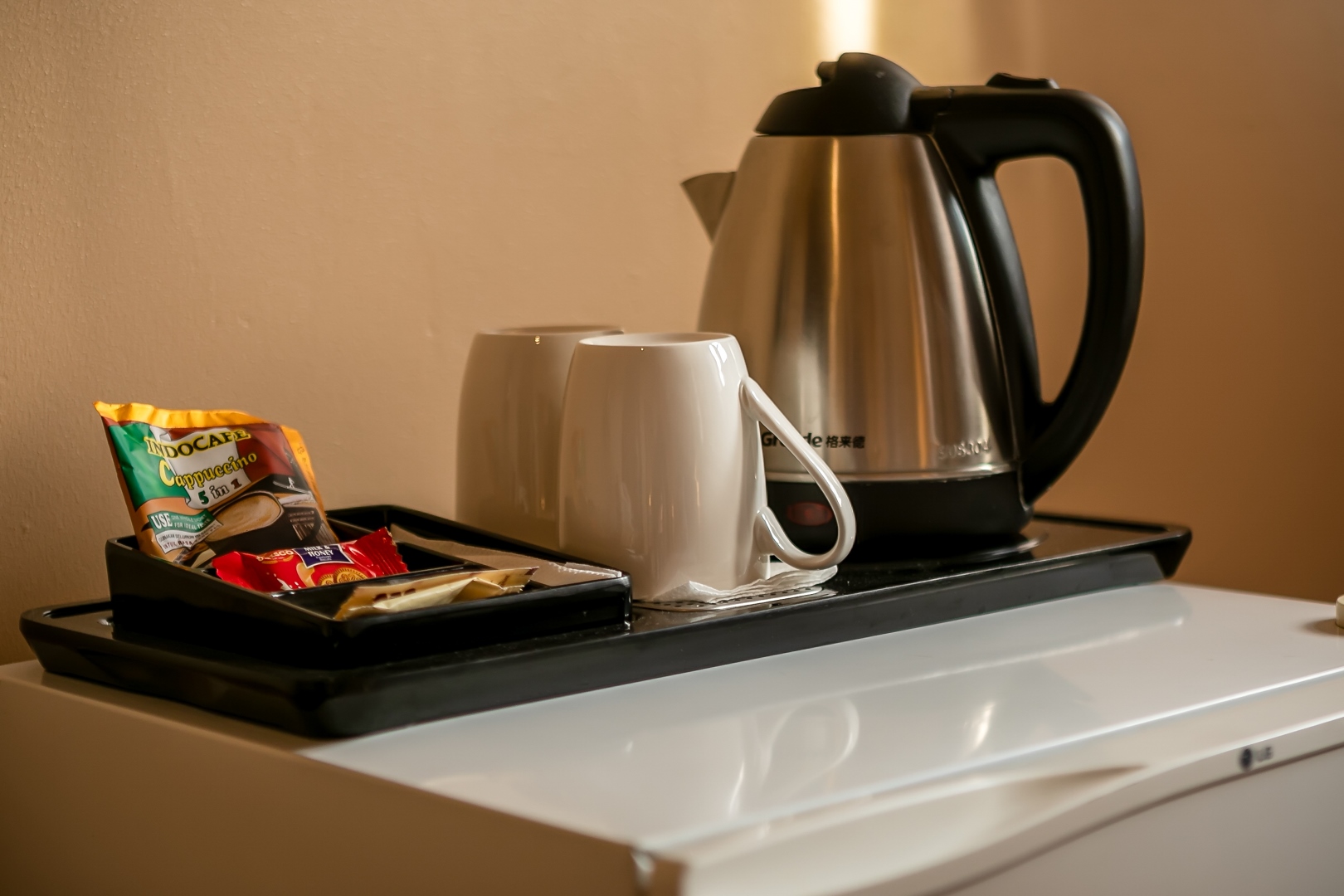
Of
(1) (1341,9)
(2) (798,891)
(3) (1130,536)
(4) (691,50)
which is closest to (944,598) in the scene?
(3) (1130,536)

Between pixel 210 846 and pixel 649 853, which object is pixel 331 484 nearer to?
pixel 210 846

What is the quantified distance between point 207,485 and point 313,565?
0.09 metres

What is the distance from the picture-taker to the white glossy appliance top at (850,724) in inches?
17.5

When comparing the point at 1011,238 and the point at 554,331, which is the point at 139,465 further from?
the point at 1011,238

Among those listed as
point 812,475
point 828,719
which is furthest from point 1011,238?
point 828,719

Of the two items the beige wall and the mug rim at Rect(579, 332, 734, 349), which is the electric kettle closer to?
the mug rim at Rect(579, 332, 734, 349)

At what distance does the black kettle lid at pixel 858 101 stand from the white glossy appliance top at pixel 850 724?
0.98ft

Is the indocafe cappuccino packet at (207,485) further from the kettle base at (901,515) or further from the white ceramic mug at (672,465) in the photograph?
the kettle base at (901,515)

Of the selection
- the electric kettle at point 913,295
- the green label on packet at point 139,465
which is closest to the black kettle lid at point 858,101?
the electric kettle at point 913,295

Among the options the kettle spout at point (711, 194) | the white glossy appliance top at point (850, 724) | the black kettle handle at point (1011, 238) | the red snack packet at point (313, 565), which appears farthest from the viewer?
the kettle spout at point (711, 194)

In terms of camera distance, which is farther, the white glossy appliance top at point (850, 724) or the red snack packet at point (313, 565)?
the red snack packet at point (313, 565)

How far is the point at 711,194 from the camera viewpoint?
2.75 ft

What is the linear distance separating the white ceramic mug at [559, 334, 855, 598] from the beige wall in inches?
11.7

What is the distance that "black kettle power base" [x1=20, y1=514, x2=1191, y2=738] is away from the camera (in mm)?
506
